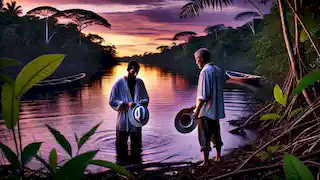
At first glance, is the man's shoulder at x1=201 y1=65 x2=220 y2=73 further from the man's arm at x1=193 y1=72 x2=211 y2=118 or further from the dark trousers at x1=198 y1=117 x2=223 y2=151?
the dark trousers at x1=198 y1=117 x2=223 y2=151

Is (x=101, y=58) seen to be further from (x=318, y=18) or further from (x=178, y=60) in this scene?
(x=318, y=18)

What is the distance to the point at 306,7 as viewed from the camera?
12.6 ft

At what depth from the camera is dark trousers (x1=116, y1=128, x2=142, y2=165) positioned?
5.75 meters

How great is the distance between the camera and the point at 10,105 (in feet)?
4.76

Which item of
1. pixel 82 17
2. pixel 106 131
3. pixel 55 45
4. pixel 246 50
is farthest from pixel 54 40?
pixel 106 131

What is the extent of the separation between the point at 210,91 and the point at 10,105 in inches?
138

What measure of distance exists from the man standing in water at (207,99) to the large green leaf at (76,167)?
11.6ft

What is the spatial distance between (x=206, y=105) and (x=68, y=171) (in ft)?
11.9

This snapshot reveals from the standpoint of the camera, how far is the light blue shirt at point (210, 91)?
477cm

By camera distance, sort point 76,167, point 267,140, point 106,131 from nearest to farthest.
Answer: point 76,167 → point 267,140 → point 106,131

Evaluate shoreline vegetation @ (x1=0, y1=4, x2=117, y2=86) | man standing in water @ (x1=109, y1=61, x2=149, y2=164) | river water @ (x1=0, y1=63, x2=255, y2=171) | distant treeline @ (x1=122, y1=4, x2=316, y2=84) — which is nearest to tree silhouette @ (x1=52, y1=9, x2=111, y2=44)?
shoreline vegetation @ (x1=0, y1=4, x2=117, y2=86)

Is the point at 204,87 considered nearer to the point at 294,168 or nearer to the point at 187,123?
the point at 187,123

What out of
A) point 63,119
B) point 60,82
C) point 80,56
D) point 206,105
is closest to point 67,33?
point 80,56

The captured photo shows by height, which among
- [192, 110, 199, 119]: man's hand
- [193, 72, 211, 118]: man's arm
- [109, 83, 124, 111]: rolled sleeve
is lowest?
[192, 110, 199, 119]: man's hand
